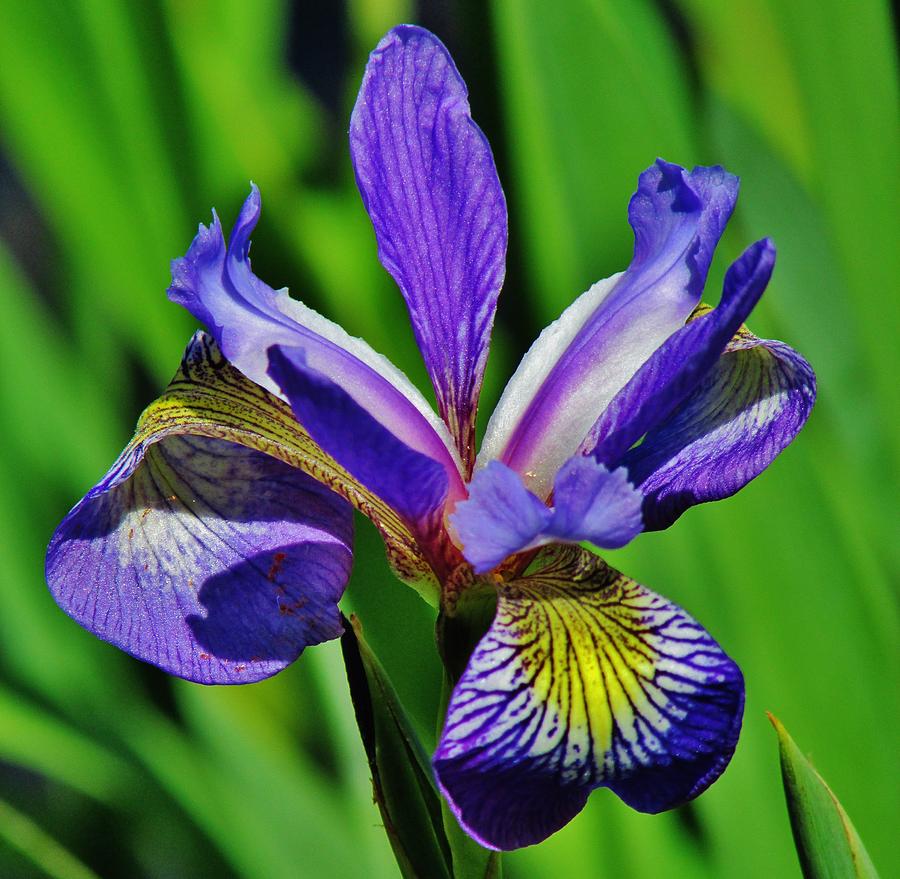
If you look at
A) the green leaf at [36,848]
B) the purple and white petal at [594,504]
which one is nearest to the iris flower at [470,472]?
the purple and white petal at [594,504]

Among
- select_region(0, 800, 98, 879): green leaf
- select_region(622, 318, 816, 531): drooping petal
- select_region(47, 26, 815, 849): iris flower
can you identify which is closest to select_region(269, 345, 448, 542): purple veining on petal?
select_region(47, 26, 815, 849): iris flower

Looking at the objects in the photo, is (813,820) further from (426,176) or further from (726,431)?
(426,176)

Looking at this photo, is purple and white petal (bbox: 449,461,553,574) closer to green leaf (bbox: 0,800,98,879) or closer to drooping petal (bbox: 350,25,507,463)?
drooping petal (bbox: 350,25,507,463)

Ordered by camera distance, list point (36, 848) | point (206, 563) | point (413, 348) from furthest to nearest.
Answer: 1. point (413, 348)
2. point (36, 848)
3. point (206, 563)

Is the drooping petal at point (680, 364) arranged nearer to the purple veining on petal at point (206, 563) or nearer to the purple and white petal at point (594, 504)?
the purple and white petal at point (594, 504)

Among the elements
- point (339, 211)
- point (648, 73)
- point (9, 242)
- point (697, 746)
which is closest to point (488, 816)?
point (697, 746)

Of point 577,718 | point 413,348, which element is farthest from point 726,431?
point 413,348
